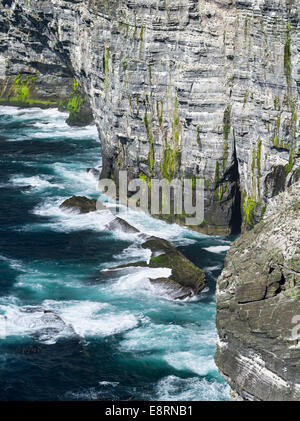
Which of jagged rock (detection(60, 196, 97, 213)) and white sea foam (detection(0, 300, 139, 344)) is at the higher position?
jagged rock (detection(60, 196, 97, 213))

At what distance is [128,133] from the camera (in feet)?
261

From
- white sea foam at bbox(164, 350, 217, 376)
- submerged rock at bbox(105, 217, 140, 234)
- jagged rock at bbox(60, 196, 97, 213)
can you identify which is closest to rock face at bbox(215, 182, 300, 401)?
white sea foam at bbox(164, 350, 217, 376)

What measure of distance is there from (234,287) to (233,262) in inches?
82.8

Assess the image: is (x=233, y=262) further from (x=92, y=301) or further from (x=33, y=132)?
(x=33, y=132)

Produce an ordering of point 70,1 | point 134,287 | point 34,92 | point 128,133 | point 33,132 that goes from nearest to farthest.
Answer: point 134,287 < point 128,133 < point 70,1 < point 33,132 < point 34,92

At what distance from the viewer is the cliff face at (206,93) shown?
65562 mm

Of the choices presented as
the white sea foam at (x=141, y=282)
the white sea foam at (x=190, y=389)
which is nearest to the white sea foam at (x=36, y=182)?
the white sea foam at (x=141, y=282)

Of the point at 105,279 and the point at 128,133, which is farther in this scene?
the point at 128,133

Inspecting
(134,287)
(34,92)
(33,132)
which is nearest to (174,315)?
(134,287)

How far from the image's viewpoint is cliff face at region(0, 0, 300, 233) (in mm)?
65562

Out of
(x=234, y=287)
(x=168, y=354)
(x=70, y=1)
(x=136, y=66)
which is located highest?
(x=70, y=1)

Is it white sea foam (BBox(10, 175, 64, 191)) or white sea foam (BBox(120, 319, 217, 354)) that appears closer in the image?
white sea foam (BBox(120, 319, 217, 354))

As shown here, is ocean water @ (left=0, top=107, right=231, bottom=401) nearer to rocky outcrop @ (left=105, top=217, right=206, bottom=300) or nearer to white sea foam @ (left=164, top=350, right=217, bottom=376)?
white sea foam @ (left=164, top=350, right=217, bottom=376)

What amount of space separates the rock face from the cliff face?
23.2 m
